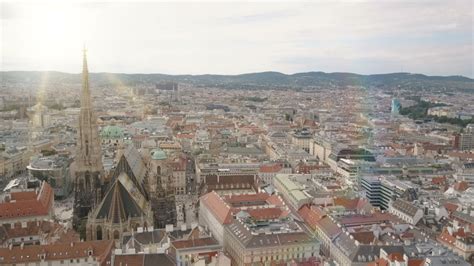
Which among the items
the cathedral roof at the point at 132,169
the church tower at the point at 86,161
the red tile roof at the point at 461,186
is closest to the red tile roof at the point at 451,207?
the red tile roof at the point at 461,186

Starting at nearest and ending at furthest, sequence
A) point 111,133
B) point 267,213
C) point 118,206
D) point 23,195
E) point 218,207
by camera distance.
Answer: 1. point 118,206
2. point 267,213
3. point 218,207
4. point 23,195
5. point 111,133

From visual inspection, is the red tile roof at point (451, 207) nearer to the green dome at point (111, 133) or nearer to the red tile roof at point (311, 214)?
the red tile roof at point (311, 214)

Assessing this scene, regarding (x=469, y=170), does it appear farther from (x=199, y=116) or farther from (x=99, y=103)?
(x=99, y=103)

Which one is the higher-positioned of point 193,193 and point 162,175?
point 162,175

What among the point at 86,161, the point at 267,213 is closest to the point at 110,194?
the point at 86,161

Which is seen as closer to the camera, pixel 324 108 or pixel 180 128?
pixel 180 128

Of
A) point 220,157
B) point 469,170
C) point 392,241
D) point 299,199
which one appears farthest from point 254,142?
point 392,241

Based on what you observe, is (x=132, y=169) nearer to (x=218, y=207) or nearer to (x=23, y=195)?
(x=218, y=207)

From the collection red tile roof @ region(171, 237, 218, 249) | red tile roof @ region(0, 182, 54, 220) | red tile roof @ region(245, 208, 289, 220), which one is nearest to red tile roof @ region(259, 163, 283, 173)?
red tile roof @ region(245, 208, 289, 220)
